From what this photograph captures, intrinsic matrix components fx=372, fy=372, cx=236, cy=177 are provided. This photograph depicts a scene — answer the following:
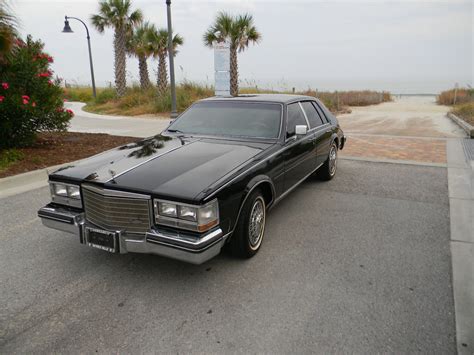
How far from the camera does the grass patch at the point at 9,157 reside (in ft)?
22.4

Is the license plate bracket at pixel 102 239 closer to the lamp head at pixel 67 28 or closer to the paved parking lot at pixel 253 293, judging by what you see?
the paved parking lot at pixel 253 293

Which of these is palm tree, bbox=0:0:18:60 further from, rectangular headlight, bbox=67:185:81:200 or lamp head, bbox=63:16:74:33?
lamp head, bbox=63:16:74:33

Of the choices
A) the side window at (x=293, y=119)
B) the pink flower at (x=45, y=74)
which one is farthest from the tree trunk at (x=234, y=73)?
the side window at (x=293, y=119)

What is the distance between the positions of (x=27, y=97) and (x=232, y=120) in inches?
195

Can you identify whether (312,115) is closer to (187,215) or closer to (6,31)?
(187,215)

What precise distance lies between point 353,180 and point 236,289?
3.94 meters

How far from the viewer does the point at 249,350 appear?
7.86 feet

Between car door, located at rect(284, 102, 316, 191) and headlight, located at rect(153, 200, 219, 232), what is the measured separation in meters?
1.56

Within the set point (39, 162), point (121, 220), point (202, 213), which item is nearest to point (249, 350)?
point (202, 213)

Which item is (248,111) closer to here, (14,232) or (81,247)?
(81,247)

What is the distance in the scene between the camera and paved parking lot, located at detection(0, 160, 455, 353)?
249cm

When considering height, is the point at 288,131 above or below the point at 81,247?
above

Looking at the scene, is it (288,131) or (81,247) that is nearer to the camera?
(81,247)

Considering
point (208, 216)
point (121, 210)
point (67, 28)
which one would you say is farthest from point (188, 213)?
point (67, 28)
